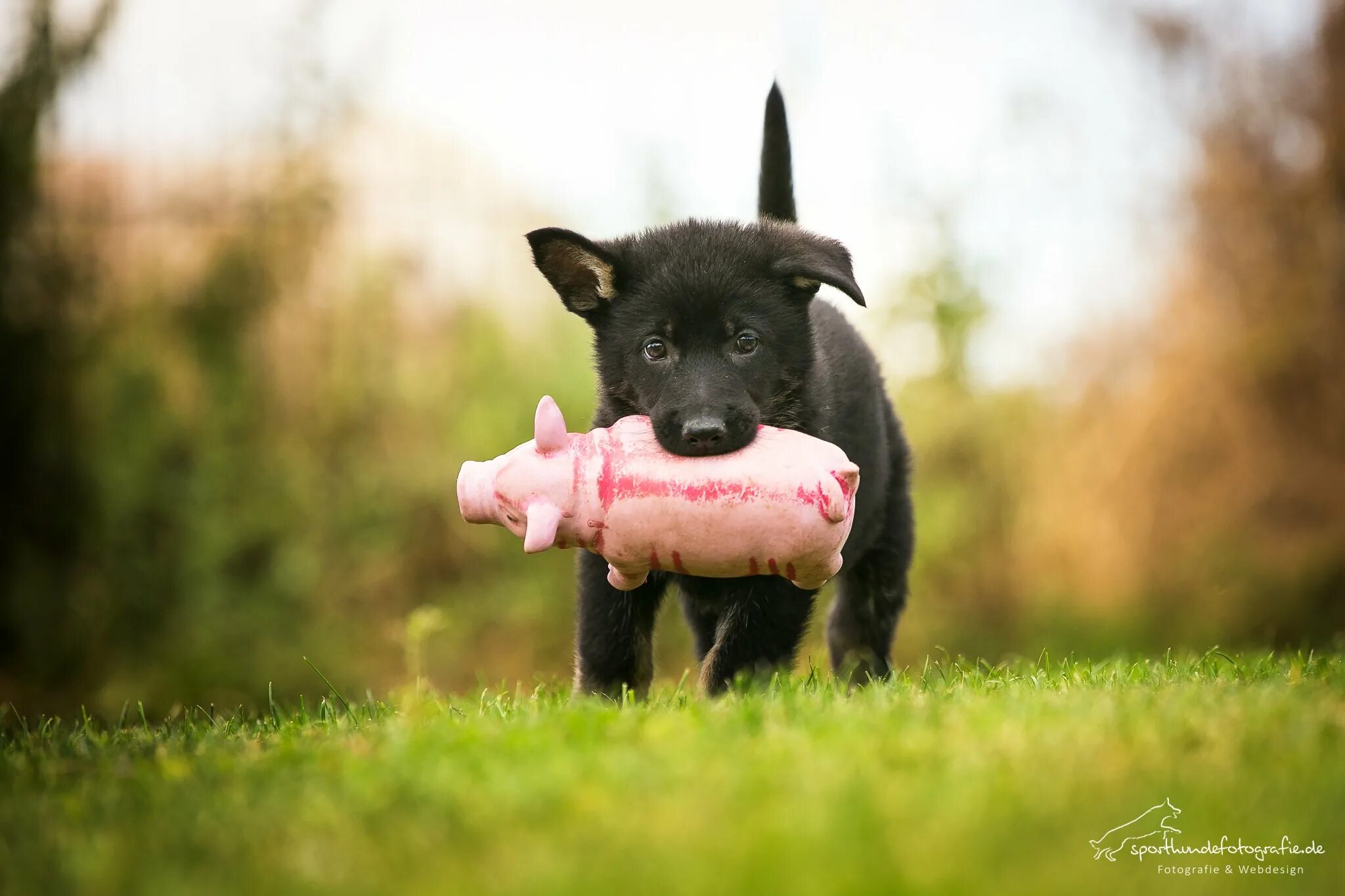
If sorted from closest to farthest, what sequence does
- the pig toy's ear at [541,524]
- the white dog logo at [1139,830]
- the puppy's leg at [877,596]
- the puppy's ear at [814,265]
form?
1. the white dog logo at [1139,830]
2. the pig toy's ear at [541,524]
3. the puppy's ear at [814,265]
4. the puppy's leg at [877,596]

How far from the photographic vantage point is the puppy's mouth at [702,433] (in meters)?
3.28

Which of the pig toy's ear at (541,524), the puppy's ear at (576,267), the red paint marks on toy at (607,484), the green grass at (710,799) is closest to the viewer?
the green grass at (710,799)

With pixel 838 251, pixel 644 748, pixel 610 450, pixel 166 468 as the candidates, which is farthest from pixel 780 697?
pixel 166 468

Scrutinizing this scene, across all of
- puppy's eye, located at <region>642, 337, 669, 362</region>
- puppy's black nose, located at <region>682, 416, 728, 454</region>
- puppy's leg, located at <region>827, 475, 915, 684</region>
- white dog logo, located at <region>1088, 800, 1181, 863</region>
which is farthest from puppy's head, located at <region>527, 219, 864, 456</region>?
white dog logo, located at <region>1088, 800, 1181, 863</region>

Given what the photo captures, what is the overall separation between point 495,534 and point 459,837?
7239mm

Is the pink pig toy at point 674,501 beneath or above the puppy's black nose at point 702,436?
beneath

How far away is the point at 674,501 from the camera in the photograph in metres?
3.12

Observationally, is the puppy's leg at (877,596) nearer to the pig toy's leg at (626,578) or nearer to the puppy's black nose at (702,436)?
the pig toy's leg at (626,578)

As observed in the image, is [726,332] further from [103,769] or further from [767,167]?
[103,769]

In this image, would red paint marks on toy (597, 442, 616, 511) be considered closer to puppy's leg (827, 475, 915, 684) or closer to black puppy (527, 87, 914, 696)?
black puppy (527, 87, 914, 696)

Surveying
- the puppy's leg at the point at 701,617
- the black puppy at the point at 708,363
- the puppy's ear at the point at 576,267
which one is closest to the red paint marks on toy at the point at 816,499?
the black puppy at the point at 708,363

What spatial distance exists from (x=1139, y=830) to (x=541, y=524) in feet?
5.28

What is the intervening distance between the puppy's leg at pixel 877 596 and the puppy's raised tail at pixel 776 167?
1191mm

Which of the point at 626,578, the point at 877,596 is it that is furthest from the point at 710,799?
the point at 877,596
